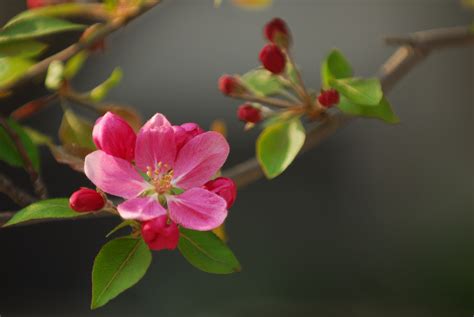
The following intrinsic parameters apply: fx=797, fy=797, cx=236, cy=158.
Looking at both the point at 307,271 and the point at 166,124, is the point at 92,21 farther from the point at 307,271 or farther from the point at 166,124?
the point at 307,271

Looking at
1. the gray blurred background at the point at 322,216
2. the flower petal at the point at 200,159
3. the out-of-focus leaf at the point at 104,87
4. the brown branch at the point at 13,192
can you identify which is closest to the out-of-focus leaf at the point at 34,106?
the out-of-focus leaf at the point at 104,87

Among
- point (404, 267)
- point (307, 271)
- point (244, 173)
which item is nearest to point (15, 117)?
point (244, 173)

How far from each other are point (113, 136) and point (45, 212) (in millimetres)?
75

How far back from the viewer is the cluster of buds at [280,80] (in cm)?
75

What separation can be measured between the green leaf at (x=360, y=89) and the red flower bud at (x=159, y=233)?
0.68 feet

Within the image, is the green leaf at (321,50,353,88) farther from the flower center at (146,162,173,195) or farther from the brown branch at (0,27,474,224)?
the flower center at (146,162,173,195)

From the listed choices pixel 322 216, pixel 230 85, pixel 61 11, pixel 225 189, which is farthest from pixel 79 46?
pixel 322 216

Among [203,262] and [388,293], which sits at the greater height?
[203,262]

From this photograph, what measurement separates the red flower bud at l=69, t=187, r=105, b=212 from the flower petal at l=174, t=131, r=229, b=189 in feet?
0.21

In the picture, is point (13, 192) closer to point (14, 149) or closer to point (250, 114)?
point (14, 149)

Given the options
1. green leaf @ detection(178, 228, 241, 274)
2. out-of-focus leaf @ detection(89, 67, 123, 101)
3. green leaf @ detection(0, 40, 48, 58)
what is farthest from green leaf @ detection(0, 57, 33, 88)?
green leaf @ detection(178, 228, 241, 274)

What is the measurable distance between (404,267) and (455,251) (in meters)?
0.27

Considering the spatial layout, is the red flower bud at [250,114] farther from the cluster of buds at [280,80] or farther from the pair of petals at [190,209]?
the pair of petals at [190,209]

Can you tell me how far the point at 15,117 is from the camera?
80 centimetres
